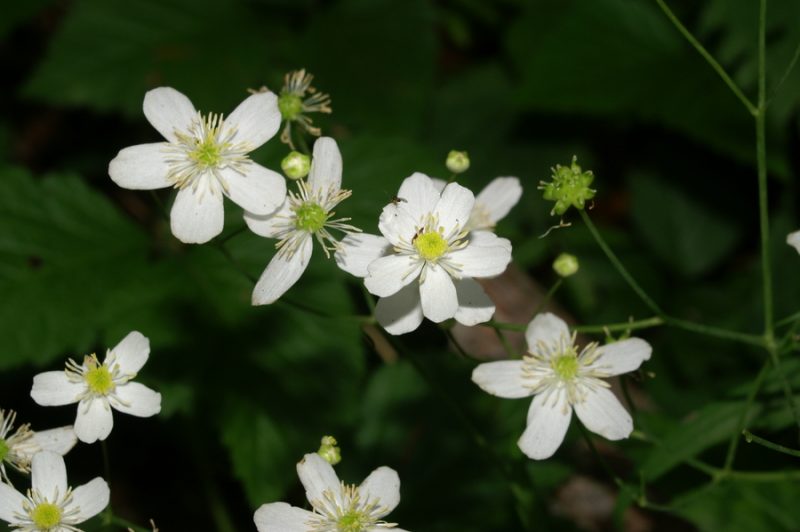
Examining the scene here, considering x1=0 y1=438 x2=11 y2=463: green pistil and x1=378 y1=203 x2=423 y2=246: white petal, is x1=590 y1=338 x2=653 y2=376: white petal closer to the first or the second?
x1=378 y1=203 x2=423 y2=246: white petal

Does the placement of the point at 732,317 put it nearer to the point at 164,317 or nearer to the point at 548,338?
the point at 548,338

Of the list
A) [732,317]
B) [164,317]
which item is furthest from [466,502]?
[732,317]

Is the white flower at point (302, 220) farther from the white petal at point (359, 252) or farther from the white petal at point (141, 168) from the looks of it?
the white petal at point (141, 168)

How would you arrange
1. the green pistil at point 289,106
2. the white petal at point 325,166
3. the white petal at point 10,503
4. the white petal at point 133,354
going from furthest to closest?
the green pistil at point 289,106, the white petal at point 133,354, the white petal at point 325,166, the white petal at point 10,503

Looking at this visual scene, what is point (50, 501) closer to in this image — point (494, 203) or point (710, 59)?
point (494, 203)

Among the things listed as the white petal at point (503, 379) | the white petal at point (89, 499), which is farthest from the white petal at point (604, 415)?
the white petal at point (89, 499)

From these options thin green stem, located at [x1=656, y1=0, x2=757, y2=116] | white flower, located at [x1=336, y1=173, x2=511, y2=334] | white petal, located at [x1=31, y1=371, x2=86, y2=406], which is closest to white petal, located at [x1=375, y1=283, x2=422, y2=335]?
white flower, located at [x1=336, y1=173, x2=511, y2=334]
